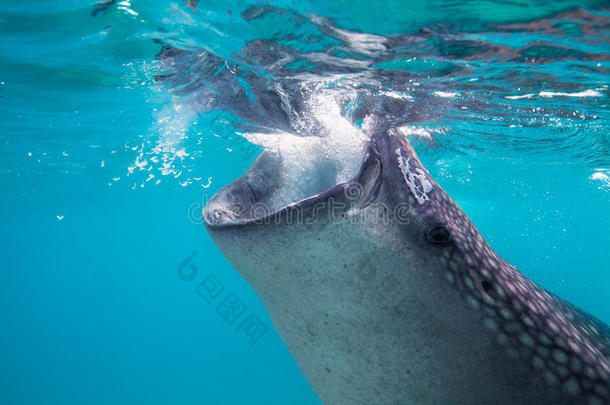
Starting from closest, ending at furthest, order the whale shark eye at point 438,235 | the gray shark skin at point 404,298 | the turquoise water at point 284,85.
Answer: the gray shark skin at point 404,298
the whale shark eye at point 438,235
the turquoise water at point 284,85

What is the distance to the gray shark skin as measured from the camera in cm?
161

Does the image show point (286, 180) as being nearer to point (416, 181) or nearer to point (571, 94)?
point (416, 181)

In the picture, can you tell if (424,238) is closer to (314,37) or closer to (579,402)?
(579,402)

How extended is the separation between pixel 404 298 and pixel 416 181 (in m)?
0.66

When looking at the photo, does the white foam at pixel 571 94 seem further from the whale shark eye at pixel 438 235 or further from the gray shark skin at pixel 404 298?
the whale shark eye at pixel 438 235

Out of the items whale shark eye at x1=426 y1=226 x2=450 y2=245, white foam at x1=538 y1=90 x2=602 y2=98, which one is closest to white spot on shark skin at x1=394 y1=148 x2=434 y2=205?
whale shark eye at x1=426 y1=226 x2=450 y2=245

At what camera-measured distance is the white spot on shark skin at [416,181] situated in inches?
72.3

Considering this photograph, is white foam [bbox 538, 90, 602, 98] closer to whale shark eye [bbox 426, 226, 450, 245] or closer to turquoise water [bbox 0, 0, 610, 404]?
turquoise water [bbox 0, 0, 610, 404]

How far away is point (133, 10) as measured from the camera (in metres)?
6.13

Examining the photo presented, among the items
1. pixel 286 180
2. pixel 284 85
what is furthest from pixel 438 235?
pixel 284 85

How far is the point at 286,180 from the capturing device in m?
3.16

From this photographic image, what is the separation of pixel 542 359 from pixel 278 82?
7104 mm

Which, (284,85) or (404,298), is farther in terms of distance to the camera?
(284,85)

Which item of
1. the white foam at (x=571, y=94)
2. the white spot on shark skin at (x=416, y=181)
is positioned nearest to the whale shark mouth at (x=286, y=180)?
the white spot on shark skin at (x=416, y=181)
